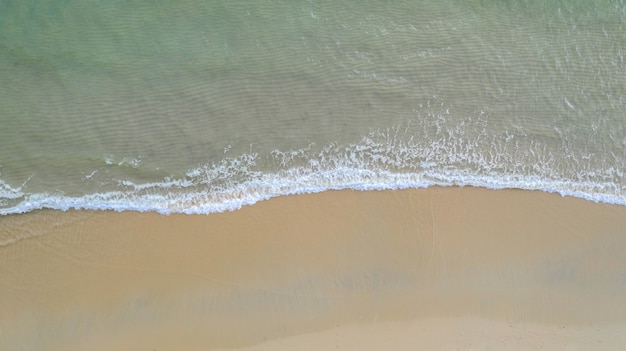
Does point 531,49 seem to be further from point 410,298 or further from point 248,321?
point 248,321

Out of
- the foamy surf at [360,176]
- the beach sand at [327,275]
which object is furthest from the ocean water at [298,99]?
the beach sand at [327,275]

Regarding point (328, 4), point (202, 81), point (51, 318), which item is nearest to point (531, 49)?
point (328, 4)

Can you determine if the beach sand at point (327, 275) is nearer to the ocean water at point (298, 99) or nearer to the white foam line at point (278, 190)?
the white foam line at point (278, 190)

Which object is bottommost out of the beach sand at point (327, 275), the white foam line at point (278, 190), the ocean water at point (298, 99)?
the beach sand at point (327, 275)

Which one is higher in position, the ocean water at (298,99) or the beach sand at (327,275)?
the ocean water at (298,99)

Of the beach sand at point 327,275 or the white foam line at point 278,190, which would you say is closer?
the beach sand at point 327,275

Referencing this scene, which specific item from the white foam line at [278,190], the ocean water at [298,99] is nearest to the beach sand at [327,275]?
the white foam line at [278,190]
